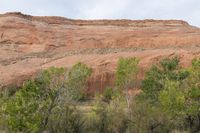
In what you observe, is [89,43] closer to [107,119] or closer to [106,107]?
[106,107]

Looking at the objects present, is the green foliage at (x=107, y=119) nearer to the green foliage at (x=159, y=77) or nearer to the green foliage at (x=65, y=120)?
the green foliage at (x=65, y=120)

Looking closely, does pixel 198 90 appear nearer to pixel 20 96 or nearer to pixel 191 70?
pixel 191 70

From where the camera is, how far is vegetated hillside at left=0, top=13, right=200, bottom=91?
58.5 m

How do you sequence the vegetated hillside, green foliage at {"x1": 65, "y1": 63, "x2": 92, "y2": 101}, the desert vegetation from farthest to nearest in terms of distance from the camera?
the vegetated hillside
green foliage at {"x1": 65, "y1": 63, "x2": 92, "y2": 101}
the desert vegetation

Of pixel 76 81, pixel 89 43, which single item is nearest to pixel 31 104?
pixel 76 81

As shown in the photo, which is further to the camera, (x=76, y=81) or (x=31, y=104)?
(x=76, y=81)

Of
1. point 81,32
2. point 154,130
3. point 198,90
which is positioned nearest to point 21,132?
point 154,130

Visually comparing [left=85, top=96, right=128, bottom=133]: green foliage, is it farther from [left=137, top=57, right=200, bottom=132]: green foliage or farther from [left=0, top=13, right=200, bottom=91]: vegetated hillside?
[left=0, top=13, right=200, bottom=91]: vegetated hillside

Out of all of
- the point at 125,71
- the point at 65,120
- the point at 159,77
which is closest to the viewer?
the point at 65,120

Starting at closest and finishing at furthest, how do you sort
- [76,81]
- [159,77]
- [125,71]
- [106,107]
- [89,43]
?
1. [106,107]
2. [76,81]
3. [159,77]
4. [125,71]
5. [89,43]

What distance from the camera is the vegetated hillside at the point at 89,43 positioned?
58.5 m

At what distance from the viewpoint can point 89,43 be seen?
72.2m

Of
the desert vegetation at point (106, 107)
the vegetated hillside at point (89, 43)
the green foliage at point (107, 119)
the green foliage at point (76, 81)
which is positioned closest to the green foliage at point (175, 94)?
the desert vegetation at point (106, 107)

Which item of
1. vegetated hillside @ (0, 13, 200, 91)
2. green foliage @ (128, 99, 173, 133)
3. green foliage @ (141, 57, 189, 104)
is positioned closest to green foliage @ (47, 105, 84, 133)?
green foliage @ (128, 99, 173, 133)
